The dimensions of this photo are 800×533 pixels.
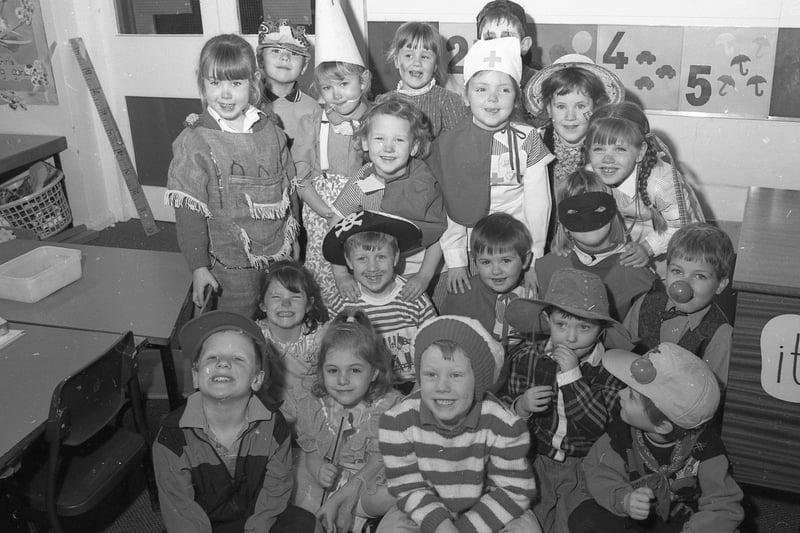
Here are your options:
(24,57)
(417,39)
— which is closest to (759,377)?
(417,39)

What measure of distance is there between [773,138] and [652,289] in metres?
1.53

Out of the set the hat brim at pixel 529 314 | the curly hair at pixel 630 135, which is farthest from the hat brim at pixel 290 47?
the hat brim at pixel 529 314

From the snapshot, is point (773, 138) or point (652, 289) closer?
point (652, 289)

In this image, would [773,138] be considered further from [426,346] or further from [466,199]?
[426,346]

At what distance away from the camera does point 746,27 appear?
3.65 m

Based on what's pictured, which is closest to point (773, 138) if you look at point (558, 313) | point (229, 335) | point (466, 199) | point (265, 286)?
point (466, 199)

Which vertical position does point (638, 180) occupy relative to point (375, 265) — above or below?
above

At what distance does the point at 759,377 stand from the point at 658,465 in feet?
1.55

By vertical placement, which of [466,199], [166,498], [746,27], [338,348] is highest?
[746,27]

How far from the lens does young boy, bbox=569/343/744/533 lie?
2.04 metres

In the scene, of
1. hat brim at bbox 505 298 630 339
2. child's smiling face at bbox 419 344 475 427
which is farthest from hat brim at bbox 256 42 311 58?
child's smiling face at bbox 419 344 475 427

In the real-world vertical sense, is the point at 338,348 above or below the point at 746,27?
below

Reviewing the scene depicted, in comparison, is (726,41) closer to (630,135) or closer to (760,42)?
(760,42)

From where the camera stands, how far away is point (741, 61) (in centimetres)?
371
